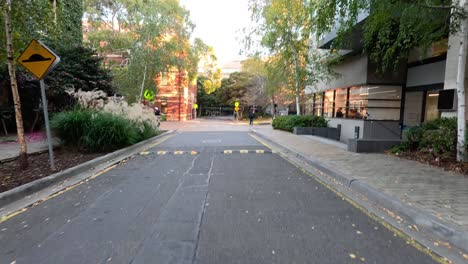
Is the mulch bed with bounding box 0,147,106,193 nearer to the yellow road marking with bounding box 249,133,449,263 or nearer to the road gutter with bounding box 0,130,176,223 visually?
the road gutter with bounding box 0,130,176,223

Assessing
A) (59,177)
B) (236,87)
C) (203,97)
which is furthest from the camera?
(203,97)

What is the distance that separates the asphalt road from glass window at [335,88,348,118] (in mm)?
12760

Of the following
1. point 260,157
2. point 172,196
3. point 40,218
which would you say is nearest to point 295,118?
point 260,157

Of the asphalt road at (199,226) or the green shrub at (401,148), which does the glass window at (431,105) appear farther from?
the asphalt road at (199,226)

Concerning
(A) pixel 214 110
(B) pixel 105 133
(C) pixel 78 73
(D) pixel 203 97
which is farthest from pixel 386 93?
(A) pixel 214 110

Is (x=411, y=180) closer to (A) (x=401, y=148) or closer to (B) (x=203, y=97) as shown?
(A) (x=401, y=148)

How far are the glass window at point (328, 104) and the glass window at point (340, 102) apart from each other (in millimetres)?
800

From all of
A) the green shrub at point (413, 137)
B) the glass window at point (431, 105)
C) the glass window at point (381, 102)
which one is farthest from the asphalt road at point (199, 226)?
the glass window at point (431, 105)

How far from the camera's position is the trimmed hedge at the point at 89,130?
9438 millimetres

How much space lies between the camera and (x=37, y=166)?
721 centimetres

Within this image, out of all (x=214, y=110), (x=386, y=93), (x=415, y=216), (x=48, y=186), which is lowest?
(x=48, y=186)

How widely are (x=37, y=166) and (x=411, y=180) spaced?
29.9 feet

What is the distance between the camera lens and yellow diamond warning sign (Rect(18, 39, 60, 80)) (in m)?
6.40

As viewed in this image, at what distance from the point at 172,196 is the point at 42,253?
2.28 metres
